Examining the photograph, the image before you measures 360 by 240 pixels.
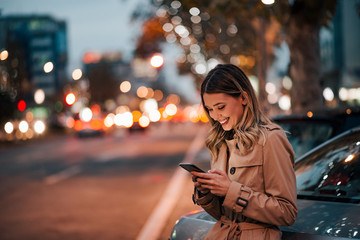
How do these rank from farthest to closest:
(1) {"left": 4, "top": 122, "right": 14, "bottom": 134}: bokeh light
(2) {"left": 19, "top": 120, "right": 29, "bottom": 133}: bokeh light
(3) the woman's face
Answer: (2) {"left": 19, "top": 120, "right": 29, "bottom": 133}: bokeh light → (1) {"left": 4, "top": 122, "right": 14, "bottom": 134}: bokeh light → (3) the woman's face

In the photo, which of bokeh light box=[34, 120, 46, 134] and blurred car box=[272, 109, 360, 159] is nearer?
blurred car box=[272, 109, 360, 159]

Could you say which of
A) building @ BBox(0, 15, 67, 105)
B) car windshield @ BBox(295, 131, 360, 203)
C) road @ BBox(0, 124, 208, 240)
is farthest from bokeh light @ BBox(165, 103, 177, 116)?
car windshield @ BBox(295, 131, 360, 203)

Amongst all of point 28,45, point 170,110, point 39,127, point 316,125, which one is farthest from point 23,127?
point 170,110

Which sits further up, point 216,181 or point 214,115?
point 214,115

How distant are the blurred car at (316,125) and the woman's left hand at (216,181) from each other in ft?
11.4

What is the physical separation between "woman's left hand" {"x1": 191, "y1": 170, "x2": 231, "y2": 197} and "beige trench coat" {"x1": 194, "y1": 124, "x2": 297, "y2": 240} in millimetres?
28

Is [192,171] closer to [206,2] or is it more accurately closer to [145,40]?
[206,2]

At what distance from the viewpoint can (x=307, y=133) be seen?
5.94 meters

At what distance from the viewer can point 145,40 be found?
3016cm

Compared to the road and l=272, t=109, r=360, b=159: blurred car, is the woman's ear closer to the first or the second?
l=272, t=109, r=360, b=159: blurred car

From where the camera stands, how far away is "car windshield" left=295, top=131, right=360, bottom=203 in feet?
10.2

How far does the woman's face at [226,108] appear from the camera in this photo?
8.46ft

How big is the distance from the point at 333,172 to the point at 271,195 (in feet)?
3.69

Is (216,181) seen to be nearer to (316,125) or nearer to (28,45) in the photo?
(316,125)
